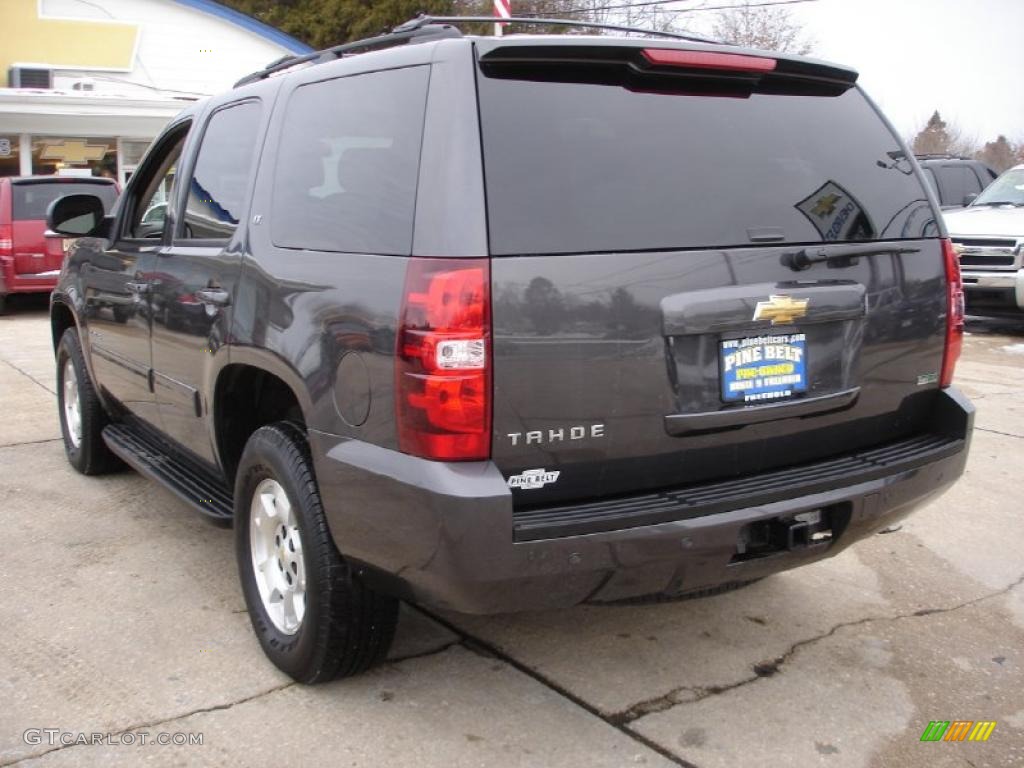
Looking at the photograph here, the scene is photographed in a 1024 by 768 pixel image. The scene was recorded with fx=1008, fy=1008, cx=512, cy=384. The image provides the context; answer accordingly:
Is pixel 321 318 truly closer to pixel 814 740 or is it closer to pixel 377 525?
pixel 377 525

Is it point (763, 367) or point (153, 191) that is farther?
point (153, 191)

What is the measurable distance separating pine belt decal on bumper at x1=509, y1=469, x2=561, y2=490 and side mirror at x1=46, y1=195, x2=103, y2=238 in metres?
3.31

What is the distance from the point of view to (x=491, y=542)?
2.54 metres

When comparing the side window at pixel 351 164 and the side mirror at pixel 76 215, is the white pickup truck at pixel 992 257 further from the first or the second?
the side window at pixel 351 164

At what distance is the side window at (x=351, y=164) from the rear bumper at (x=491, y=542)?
61 cm

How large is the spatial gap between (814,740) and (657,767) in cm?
52

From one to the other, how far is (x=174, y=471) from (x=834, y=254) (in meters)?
2.85

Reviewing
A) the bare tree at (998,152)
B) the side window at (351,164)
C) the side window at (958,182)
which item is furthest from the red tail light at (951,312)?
the bare tree at (998,152)

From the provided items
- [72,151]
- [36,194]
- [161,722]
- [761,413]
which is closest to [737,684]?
[761,413]

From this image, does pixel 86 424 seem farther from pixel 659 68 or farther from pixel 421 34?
pixel 659 68

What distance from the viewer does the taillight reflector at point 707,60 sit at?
2877mm

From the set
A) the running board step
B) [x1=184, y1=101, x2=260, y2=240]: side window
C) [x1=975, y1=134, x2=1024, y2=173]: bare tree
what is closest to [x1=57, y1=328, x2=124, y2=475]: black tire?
the running board step

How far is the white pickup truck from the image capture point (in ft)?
36.9

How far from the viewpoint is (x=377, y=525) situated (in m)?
2.73
